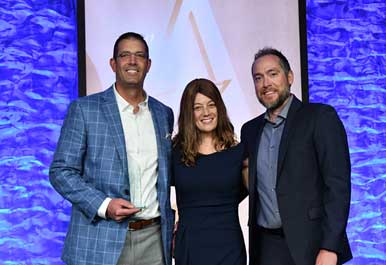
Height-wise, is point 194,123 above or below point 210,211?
above

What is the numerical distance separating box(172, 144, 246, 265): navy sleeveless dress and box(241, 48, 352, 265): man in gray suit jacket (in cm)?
10

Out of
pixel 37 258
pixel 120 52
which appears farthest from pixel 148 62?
pixel 37 258

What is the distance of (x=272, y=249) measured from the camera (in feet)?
7.05

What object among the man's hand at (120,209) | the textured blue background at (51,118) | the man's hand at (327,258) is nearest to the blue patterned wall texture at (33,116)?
the textured blue background at (51,118)

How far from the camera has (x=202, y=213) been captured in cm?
223

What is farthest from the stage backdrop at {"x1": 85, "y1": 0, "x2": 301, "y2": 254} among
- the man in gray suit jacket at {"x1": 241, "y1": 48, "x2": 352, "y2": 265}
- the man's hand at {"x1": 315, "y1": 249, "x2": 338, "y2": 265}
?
the man's hand at {"x1": 315, "y1": 249, "x2": 338, "y2": 265}

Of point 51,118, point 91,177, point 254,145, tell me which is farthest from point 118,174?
point 51,118

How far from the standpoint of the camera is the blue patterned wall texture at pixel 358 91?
3619 mm

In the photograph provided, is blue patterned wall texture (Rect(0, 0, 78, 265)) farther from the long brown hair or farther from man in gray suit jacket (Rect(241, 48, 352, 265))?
man in gray suit jacket (Rect(241, 48, 352, 265))

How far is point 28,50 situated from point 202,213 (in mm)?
1881

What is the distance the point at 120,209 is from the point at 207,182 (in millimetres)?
409

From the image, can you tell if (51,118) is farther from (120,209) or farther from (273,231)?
(273,231)

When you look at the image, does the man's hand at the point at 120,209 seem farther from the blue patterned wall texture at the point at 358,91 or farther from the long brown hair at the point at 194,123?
the blue patterned wall texture at the point at 358,91

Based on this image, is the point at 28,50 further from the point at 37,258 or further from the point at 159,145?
the point at 159,145
